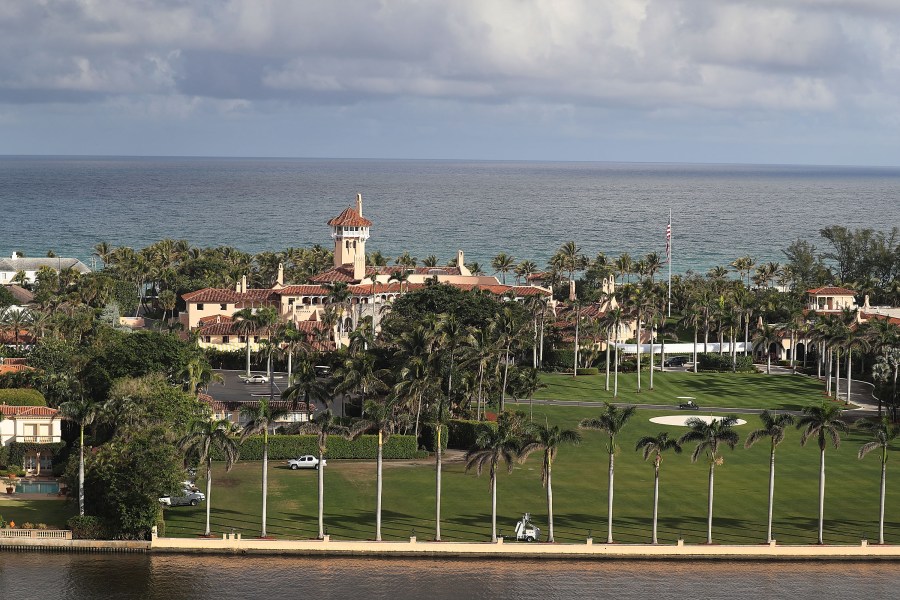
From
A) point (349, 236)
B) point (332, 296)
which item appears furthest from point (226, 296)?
point (349, 236)

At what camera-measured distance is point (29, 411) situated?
90.6 metres

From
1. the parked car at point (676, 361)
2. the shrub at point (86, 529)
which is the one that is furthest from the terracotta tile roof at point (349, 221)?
the shrub at point (86, 529)

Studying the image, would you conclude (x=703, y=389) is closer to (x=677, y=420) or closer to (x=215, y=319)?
(x=677, y=420)

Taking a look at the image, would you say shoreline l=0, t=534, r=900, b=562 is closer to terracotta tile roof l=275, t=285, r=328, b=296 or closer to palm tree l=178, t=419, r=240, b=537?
palm tree l=178, t=419, r=240, b=537

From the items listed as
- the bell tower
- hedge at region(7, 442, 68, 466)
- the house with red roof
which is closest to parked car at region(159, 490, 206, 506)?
hedge at region(7, 442, 68, 466)

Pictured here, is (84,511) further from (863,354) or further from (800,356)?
(800,356)

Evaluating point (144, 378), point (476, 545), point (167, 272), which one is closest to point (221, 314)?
point (167, 272)

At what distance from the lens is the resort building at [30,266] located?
579 feet

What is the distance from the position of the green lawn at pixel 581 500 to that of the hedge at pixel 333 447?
1.27 m

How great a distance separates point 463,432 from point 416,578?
28982 millimetres

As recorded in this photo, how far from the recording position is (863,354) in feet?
414

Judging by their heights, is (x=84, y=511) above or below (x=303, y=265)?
below

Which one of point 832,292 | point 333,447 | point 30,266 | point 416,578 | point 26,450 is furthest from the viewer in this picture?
point 30,266

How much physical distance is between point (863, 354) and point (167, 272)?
8152 centimetres
